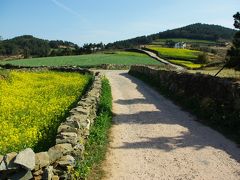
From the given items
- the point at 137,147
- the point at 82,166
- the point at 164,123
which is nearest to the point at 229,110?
the point at 164,123

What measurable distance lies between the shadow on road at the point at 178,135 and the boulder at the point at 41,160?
491 cm

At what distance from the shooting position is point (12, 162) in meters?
8.17

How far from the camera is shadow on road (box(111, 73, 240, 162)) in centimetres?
1336

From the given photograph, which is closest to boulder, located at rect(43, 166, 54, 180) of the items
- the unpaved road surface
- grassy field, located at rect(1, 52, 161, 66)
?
the unpaved road surface

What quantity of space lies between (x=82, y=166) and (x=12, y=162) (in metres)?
2.27

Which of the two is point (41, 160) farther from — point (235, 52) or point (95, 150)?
point (235, 52)

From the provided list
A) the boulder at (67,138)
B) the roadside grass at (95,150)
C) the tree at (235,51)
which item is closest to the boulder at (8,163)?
the roadside grass at (95,150)

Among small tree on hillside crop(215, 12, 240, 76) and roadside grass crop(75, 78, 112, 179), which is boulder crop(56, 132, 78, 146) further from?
small tree on hillside crop(215, 12, 240, 76)

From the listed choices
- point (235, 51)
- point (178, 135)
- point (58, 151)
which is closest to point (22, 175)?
point (58, 151)

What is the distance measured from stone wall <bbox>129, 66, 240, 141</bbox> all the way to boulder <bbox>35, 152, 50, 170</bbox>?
8129mm

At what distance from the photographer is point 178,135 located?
1491 cm

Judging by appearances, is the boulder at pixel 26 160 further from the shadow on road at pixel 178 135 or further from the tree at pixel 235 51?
the tree at pixel 235 51

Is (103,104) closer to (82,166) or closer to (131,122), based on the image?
(131,122)

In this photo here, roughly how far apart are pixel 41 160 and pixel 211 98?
12284mm
